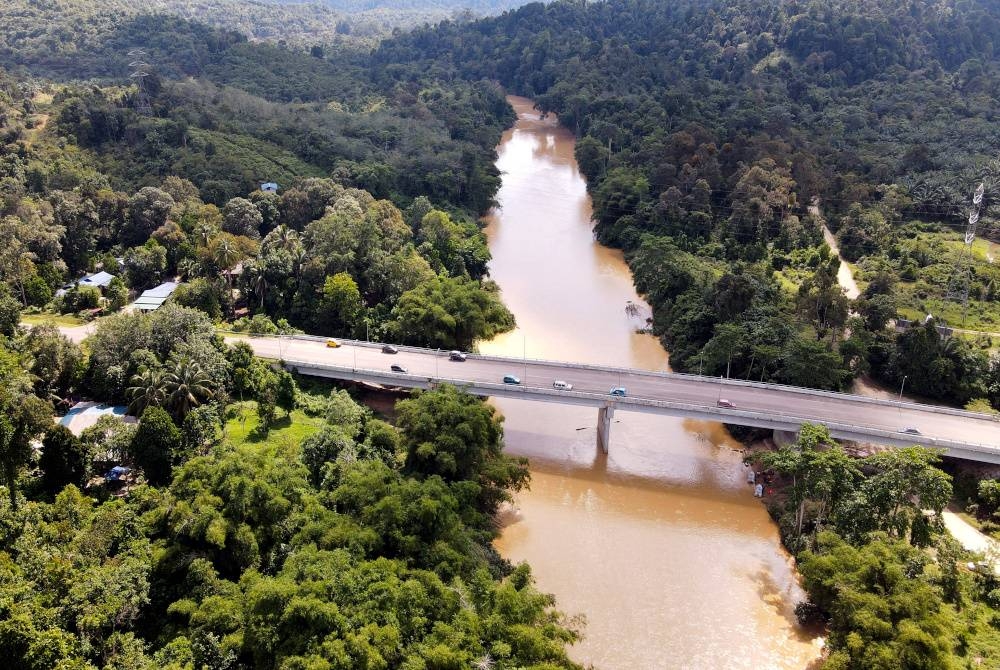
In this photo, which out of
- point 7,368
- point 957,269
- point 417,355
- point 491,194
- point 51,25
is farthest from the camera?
point 51,25

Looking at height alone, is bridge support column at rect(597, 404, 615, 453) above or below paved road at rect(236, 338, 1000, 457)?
below

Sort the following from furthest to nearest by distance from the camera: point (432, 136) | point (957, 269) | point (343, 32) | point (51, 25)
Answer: point (343, 32) → point (51, 25) → point (432, 136) → point (957, 269)

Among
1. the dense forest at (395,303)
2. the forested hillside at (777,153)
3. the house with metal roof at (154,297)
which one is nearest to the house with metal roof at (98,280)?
the dense forest at (395,303)

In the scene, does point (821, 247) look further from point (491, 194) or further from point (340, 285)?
point (340, 285)

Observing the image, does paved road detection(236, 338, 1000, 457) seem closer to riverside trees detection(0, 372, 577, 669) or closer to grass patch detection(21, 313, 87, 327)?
riverside trees detection(0, 372, 577, 669)

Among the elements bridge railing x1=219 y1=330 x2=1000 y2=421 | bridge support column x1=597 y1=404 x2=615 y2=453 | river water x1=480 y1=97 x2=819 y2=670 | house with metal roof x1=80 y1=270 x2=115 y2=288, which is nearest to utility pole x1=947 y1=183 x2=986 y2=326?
bridge railing x1=219 y1=330 x2=1000 y2=421

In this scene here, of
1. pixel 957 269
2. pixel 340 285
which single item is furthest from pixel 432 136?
pixel 957 269
